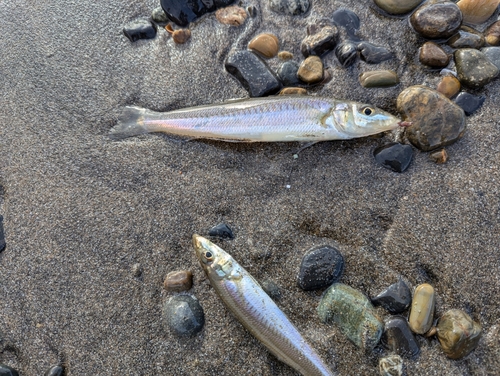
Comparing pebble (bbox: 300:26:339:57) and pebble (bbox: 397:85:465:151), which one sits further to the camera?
pebble (bbox: 300:26:339:57)

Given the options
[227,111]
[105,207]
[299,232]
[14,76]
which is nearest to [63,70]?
[14,76]

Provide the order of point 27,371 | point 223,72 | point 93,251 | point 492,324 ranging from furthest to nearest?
point 223,72, point 93,251, point 27,371, point 492,324

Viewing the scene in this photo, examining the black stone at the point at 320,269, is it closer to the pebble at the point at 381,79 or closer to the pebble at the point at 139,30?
the pebble at the point at 381,79

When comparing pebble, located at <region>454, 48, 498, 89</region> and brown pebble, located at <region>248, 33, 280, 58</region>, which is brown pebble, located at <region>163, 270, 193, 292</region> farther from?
pebble, located at <region>454, 48, 498, 89</region>

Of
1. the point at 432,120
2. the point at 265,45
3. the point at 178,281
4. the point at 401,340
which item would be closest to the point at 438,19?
the point at 432,120

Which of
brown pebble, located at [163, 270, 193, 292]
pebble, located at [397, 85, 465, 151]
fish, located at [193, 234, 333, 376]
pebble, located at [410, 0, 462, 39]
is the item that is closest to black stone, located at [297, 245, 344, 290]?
fish, located at [193, 234, 333, 376]

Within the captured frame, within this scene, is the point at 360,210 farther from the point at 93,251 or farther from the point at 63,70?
the point at 63,70
